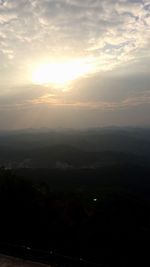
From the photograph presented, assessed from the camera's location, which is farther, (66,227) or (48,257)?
(66,227)

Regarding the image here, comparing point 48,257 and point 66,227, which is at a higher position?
point 48,257

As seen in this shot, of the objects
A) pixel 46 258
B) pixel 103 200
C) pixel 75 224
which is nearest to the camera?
pixel 46 258

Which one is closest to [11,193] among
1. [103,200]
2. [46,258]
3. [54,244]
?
[54,244]

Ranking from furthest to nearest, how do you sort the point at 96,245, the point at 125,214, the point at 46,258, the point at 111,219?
the point at 125,214, the point at 111,219, the point at 96,245, the point at 46,258

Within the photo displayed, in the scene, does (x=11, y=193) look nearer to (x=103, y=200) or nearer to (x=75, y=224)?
(x=75, y=224)

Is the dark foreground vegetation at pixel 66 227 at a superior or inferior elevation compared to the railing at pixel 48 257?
inferior

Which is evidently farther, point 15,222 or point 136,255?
point 136,255

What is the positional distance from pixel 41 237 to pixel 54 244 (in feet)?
15.5

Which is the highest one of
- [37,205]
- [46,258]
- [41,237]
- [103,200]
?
[46,258]

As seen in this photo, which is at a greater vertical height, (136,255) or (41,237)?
(41,237)

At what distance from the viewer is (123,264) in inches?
2504

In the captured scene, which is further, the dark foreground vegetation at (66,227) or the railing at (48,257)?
the dark foreground vegetation at (66,227)

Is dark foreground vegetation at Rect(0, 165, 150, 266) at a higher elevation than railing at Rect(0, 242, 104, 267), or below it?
below

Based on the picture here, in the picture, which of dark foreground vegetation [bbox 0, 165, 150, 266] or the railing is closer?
the railing
